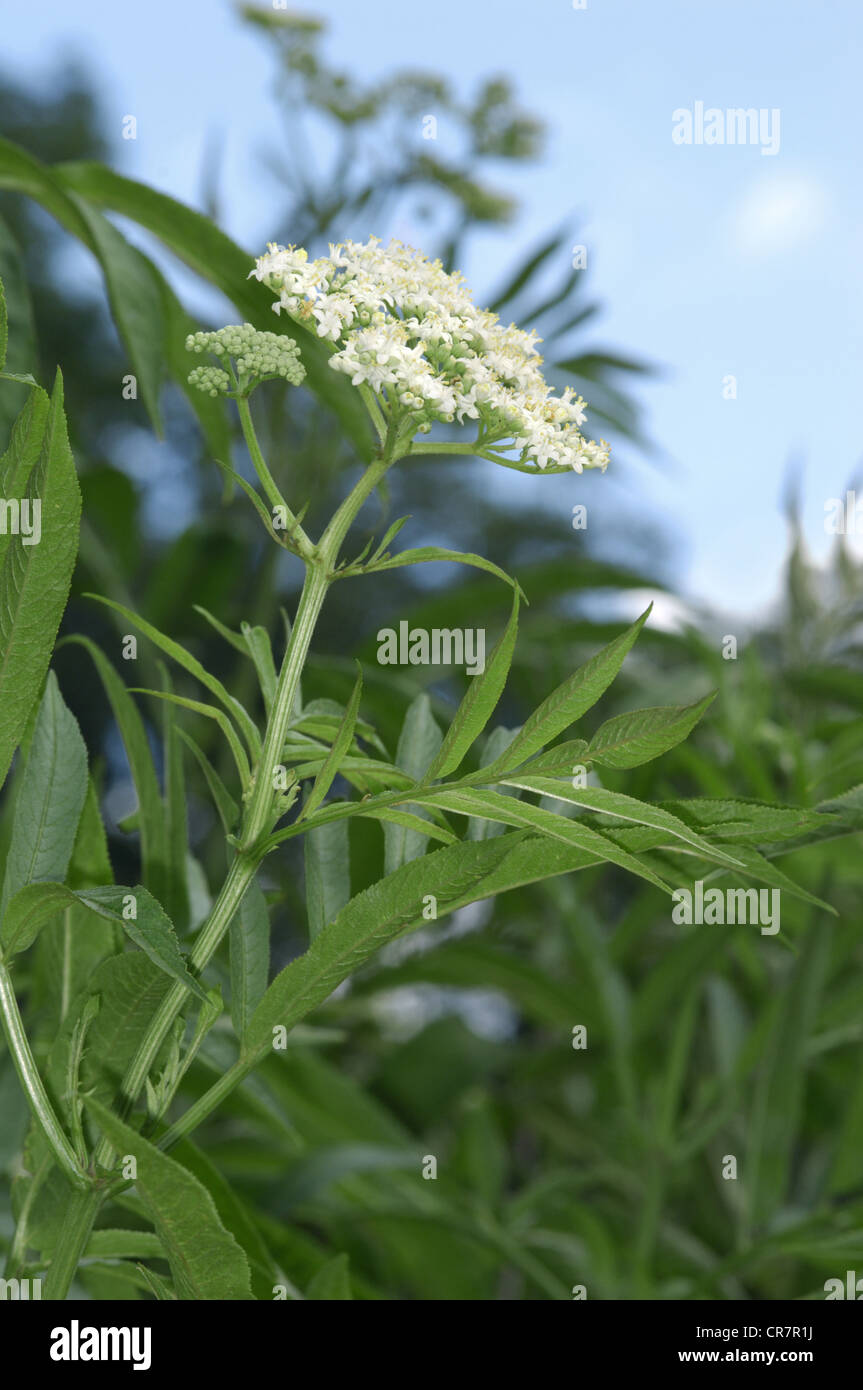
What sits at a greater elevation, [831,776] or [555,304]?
[555,304]

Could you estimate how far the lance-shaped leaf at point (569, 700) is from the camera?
0.15 meters

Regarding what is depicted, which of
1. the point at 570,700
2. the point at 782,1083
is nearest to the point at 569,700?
the point at 570,700

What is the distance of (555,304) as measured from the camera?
21.6 inches

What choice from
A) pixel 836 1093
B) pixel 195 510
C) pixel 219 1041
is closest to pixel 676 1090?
pixel 836 1093

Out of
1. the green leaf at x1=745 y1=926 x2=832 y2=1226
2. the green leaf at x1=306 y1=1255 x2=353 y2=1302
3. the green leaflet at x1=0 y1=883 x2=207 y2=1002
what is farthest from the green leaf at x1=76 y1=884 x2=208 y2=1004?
the green leaf at x1=745 y1=926 x2=832 y2=1226

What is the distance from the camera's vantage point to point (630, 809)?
148mm

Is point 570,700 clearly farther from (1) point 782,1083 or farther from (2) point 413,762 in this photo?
(1) point 782,1083

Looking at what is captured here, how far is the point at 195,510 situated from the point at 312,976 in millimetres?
1910

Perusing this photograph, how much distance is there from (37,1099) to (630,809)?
87 mm

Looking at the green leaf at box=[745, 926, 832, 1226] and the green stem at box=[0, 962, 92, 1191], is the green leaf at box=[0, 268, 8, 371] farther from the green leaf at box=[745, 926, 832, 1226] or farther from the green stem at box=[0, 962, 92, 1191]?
the green leaf at box=[745, 926, 832, 1226]

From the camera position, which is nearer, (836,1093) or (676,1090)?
(676,1090)

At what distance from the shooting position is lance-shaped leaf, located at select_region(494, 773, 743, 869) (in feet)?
0.47

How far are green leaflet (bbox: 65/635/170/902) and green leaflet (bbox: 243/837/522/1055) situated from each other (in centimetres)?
7

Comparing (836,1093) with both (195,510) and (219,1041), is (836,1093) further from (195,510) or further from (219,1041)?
(195,510)
